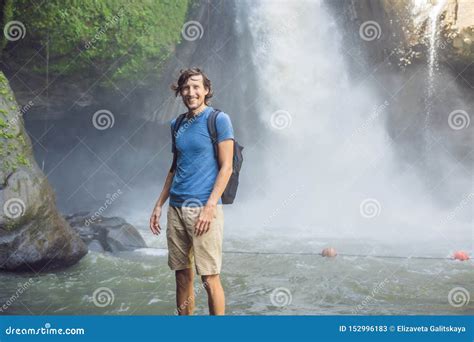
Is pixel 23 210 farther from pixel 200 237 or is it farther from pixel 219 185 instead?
pixel 219 185

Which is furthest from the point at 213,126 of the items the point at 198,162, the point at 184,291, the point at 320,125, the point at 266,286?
the point at 320,125

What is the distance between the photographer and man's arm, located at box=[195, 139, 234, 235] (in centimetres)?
270

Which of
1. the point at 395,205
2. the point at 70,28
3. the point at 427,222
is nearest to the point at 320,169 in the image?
the point at 395,205

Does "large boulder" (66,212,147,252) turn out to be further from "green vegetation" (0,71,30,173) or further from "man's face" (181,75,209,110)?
"man's face" (181,75,209,110)

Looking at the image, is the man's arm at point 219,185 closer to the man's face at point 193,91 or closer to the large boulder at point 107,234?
the man's face at point 193,91

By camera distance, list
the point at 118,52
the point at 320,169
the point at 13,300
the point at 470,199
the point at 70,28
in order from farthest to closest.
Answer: the point at 320,169
the point at 470,199
the point at 118,52
the point at 70,28
the point at 13,300

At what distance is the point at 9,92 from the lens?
604 cm

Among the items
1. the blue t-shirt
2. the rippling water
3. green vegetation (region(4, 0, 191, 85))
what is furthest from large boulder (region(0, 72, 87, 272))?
the blue t-shirt

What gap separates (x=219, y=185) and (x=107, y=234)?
5951 mm

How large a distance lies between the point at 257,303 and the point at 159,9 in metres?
7.68

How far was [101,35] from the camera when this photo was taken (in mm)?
9398

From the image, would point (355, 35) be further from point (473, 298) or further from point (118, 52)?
point (473, 298)

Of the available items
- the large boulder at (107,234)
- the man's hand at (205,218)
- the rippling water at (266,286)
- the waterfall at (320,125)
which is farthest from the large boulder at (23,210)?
the waterfall at (320,125)

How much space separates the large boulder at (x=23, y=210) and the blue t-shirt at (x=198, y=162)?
11.3 ft
